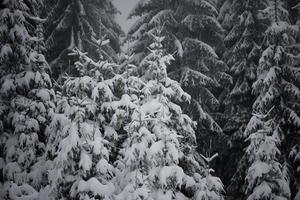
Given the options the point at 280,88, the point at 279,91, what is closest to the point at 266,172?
the point at 279,91

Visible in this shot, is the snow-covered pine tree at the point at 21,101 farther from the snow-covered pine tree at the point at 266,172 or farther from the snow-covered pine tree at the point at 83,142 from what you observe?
the snow-covered pine tree at the point at 266,172

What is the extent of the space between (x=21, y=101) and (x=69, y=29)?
29.1ft

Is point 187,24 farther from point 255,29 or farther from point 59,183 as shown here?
point 59,183

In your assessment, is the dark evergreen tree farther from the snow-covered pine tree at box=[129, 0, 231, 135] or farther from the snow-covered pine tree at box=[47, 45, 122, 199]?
the snow-covered pine tree at box=[47, 45, 122, 199]

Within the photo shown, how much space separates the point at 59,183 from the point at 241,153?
1219cm

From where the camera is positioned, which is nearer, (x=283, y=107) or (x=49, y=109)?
(x=49, y=109)

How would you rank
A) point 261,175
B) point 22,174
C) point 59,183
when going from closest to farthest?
1. point 59,183
2. point 22,174
3. point 261,175

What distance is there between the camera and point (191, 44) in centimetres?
1827

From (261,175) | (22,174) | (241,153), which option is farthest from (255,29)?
(22,174)

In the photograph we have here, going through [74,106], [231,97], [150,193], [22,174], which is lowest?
[150,193]

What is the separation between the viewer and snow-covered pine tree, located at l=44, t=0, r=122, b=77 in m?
19.3

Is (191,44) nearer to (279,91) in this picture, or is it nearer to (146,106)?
(279,91)

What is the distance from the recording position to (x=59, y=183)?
9.30 m

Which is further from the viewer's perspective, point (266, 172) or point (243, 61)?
point (243, 61)
